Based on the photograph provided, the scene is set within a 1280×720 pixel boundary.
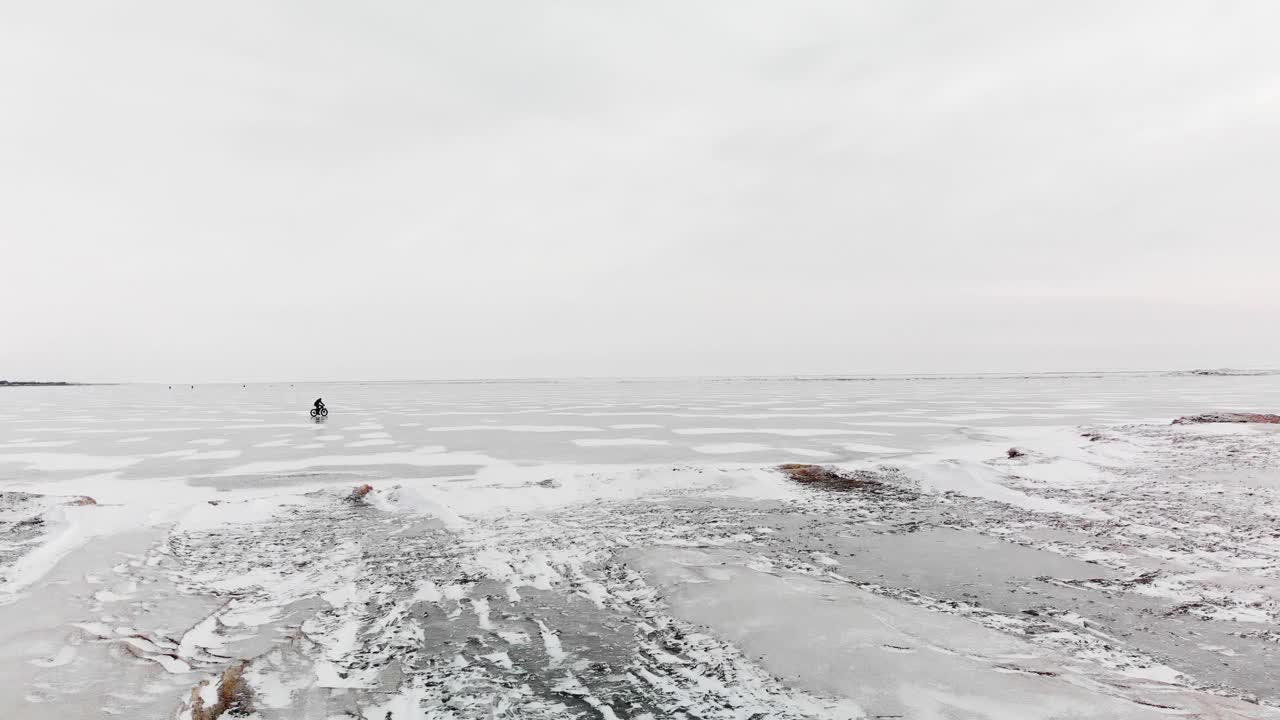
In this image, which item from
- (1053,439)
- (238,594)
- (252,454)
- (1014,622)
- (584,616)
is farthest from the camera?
(1053,439)

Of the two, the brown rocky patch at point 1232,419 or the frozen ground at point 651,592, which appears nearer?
the frozen ground at point 651,592

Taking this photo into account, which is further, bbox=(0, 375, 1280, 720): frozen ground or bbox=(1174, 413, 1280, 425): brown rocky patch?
bbox=(1174, 413, 1280, 425): brown rocky patch

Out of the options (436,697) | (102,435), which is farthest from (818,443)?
(102,435)

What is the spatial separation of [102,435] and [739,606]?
29.4m

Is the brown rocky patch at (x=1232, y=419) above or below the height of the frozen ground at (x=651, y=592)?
above

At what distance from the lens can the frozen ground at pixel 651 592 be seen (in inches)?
164

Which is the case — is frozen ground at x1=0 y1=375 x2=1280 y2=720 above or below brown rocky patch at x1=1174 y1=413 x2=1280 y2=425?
below

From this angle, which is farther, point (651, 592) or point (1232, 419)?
point (1232, 419)

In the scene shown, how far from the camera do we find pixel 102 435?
24609mm

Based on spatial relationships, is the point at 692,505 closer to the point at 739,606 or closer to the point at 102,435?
the point at 739,606

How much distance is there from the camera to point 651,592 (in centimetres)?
636

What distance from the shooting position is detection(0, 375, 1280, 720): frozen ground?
13.7 feet

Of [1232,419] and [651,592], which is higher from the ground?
[1232,419]

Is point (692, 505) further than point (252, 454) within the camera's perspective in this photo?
No
